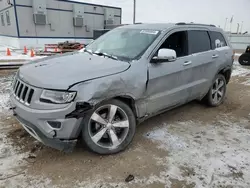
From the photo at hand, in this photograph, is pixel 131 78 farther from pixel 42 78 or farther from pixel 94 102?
pixel 42 78

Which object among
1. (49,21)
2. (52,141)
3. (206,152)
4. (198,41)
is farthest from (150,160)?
(49,21)

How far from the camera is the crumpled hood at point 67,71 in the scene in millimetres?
2535

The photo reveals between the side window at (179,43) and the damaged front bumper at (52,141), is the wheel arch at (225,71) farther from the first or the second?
the damaged front bumper at (52,141)

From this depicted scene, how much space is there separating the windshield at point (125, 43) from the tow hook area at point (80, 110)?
1.03 m

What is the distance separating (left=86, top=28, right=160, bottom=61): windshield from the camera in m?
3.35

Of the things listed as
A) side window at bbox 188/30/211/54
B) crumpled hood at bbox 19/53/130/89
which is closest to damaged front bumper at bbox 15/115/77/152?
crumpled hood at bbox 19/53/130/89

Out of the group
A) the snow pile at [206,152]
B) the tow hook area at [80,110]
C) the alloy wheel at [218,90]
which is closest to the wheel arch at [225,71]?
the alloy wheel at [218,90]

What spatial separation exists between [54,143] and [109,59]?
55.4 inches

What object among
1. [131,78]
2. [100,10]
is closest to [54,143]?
[131,78]

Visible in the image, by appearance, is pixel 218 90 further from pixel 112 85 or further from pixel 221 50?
pixel 112 85

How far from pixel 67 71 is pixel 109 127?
3.02 feet

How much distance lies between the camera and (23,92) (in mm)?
2723

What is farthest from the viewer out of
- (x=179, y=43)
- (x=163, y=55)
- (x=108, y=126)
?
(x=179, y=43)

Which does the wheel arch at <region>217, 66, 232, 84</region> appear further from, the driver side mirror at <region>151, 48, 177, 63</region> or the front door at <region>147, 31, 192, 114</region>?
the driver side mirror at <region>151, 48, 177, 63</region>
